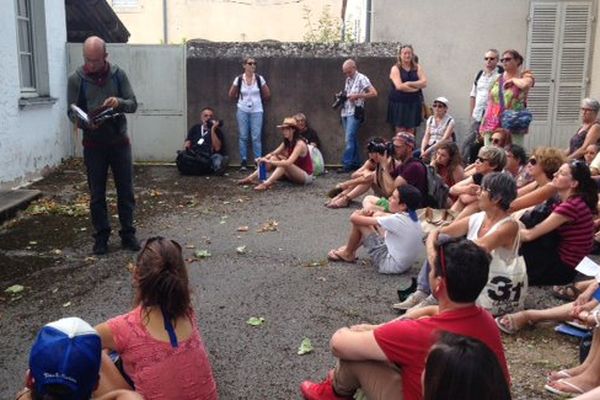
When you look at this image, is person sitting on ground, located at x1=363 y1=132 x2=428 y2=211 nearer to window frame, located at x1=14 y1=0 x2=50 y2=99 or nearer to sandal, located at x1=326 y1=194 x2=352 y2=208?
sandal, located at x1=326 y1=194 x2=352 y2=208

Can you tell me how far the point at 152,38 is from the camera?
27391 mm

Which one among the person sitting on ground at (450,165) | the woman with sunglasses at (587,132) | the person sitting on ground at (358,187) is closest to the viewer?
the person sitting on ground at (450,165)

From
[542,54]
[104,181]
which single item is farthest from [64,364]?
[542,54]

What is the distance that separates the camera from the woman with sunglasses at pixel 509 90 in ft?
28.4

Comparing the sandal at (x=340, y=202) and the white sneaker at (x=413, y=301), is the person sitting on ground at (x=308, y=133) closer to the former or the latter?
the sandal at (x=340, y=202)

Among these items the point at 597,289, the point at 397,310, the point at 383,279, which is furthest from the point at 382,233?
the point at 597,289

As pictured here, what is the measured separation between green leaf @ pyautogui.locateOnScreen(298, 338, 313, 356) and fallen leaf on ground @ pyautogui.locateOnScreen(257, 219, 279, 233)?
3112mm

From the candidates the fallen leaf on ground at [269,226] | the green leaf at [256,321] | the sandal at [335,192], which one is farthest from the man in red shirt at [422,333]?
the sandal at [335,192]

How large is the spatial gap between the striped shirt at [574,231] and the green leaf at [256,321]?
2.58 meters

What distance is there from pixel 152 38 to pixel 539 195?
2424cm

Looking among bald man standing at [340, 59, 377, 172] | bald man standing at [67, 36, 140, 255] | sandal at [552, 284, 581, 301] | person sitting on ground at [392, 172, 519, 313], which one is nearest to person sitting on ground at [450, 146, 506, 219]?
sandal at [552, 284, 581, 301]

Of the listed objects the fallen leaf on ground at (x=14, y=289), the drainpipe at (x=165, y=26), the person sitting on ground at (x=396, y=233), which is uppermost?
the drainpipe at (x=165, y=26)

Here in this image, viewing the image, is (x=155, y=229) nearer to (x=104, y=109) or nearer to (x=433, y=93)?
(x=104, y=109)

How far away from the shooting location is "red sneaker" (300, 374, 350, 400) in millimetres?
3662
